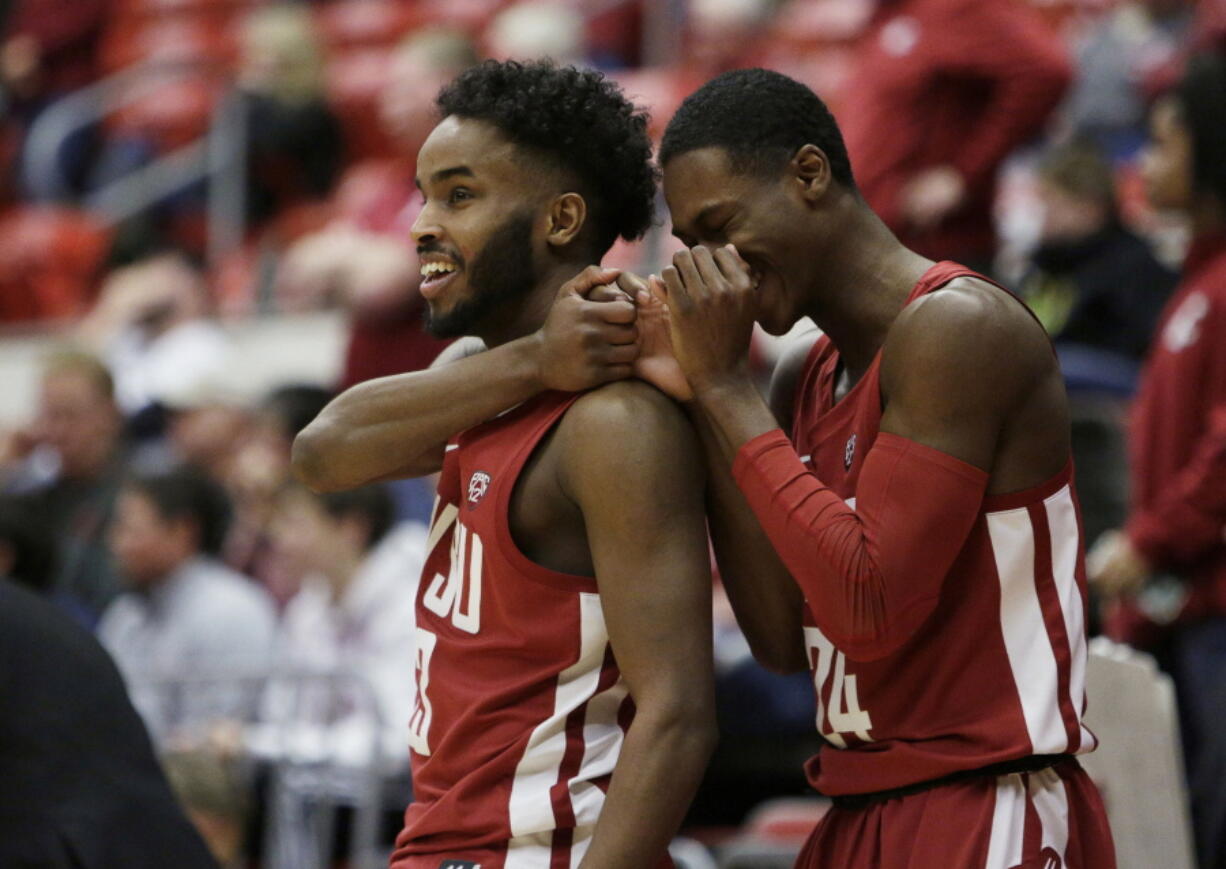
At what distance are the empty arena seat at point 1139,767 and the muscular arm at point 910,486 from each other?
→ 1116mm

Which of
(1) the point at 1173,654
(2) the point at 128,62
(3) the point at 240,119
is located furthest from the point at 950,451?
(2) the point at 128,62

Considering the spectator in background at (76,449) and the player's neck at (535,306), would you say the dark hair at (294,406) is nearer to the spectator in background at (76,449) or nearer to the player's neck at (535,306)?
the spectator in background at (76,449)

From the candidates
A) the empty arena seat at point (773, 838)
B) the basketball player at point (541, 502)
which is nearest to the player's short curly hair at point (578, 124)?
the basketball player at point (541, 502)

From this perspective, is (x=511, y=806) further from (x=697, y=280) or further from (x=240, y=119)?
(x=240, y=119)

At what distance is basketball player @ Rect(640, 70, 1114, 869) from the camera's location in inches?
100

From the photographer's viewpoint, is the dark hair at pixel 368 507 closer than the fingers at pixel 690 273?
No

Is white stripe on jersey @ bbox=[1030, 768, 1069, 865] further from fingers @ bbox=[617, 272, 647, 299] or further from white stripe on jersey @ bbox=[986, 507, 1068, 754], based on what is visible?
fingers @ bbox=[617, 272, 647, 299]

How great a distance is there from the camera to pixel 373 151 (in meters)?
11.2

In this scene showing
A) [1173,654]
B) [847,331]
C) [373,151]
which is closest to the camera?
[847,331]

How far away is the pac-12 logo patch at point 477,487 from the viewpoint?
272cm

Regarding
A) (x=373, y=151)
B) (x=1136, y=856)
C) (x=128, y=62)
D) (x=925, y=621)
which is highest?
(x=128, y=62)

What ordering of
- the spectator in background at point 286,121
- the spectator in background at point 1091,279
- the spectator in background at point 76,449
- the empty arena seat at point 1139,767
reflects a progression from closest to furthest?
1. the empty arena seat at point 1139,767
2. the spectator in background at point 1091,279
3. the spectator in background at point 76,449
4. the spectator in background at point 286,121

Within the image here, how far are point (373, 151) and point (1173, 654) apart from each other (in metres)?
7.70

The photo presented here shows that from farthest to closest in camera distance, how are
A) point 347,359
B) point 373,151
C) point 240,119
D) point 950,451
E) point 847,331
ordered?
1. point 373,151
2. point 240,119
3. point 347,359
4. point 847,331
5. point 950,451
